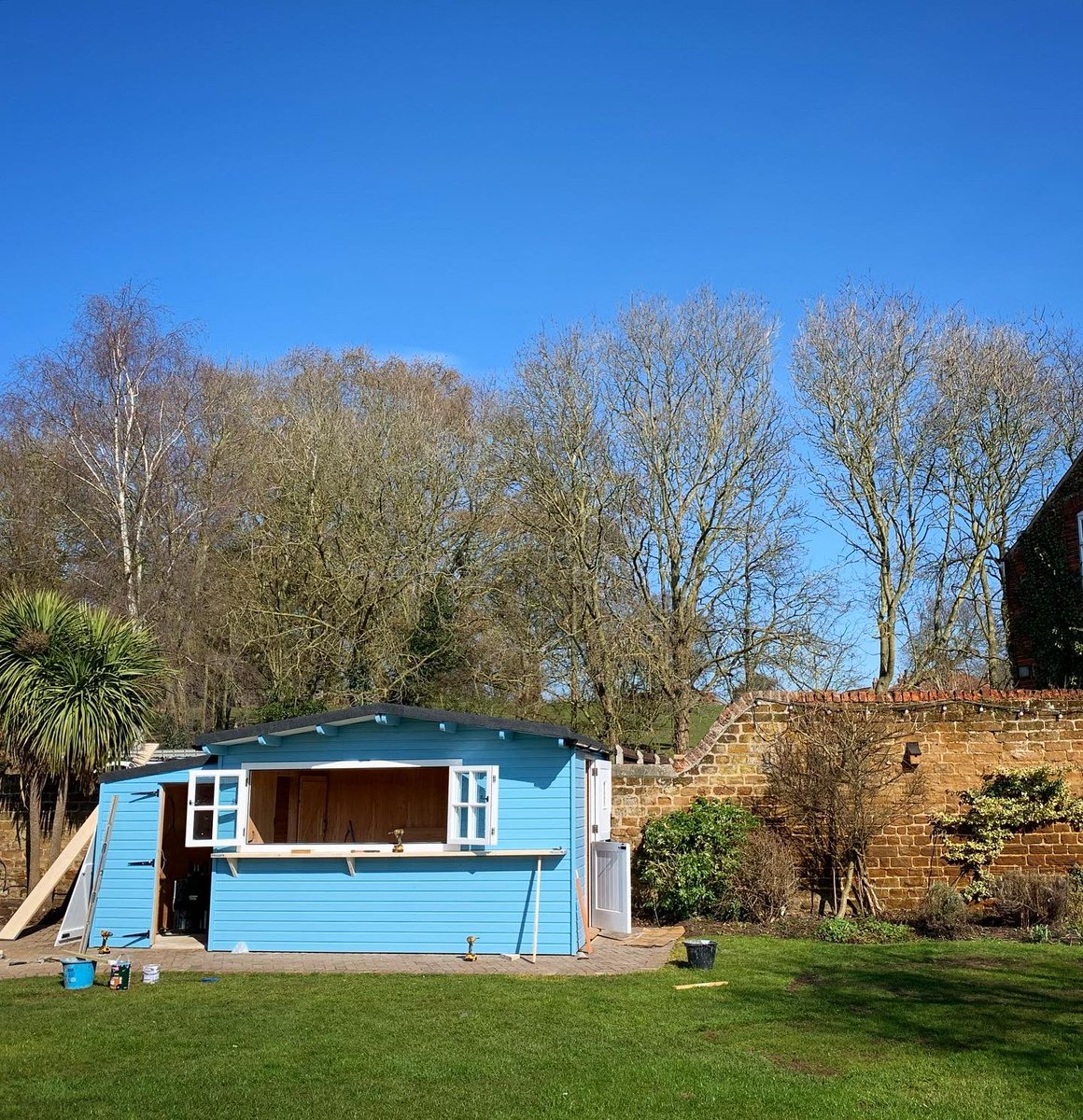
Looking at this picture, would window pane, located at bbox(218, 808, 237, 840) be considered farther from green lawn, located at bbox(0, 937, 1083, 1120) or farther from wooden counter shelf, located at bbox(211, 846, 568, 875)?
green lawn, located at bbox(0, 937, 1083, 1120)

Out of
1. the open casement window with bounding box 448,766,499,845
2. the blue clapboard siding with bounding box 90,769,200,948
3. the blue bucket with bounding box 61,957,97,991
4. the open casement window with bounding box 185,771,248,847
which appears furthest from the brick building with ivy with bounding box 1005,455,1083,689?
the blue bucket with bounding box 61,957,97,991

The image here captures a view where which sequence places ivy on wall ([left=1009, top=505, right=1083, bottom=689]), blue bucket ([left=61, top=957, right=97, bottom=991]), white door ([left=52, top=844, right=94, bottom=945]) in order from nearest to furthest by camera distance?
blue bucket ([left=61, top=957, right=97, bottom=991]) → white door ([left=52, top=844, right=94, bottom=945]) → ivy on wall ([left=1009, top=505, right=1083, bottom=689])

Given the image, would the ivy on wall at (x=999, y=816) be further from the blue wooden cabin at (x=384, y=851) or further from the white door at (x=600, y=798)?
the blue wooden cabin at (x=384, y=851)

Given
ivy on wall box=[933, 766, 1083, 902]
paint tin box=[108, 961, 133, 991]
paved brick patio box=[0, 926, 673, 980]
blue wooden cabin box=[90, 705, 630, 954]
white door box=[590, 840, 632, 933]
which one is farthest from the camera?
ivy on wall box=[933, 766, 1083, 902]

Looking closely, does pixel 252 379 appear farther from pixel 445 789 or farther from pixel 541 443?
pixel 445 789

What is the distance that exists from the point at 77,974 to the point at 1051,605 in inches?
652

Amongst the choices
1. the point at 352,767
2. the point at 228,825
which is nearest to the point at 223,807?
the point at 228,825

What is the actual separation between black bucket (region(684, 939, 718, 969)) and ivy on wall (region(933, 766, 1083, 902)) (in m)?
5.14

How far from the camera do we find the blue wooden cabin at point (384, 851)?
40.7 ft

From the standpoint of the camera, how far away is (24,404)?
24.6 m

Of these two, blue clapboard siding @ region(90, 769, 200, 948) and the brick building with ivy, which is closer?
blue clapboard siding @ region(90, 769, 200, 948)

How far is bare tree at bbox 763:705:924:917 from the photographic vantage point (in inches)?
561

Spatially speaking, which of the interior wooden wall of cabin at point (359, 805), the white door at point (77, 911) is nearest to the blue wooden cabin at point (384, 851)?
the white door at point (77, 911)

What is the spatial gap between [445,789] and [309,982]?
197 inches
